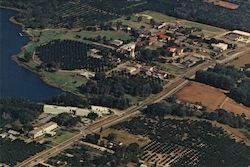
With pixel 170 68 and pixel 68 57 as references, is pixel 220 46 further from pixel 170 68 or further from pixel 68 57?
pixel 68 57

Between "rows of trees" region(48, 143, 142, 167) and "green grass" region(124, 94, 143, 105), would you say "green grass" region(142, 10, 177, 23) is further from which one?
"rows of trees" region(48, 143, 142, 167)

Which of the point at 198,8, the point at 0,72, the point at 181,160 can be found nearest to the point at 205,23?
the point at 198,8

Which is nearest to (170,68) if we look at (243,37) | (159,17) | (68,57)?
(68,57)

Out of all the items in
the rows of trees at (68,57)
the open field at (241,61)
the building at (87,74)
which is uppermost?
the rows of trees at (68,57)

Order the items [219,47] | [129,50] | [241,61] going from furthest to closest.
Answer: [219,47]
[241,61]
[129,50]

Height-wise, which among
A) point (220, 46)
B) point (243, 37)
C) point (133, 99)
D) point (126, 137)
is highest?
point (220, 46)

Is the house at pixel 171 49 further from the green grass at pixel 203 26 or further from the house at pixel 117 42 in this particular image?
the green grass at pixel 203 26

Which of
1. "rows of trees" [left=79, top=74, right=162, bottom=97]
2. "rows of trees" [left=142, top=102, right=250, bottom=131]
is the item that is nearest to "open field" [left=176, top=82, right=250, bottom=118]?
"rows of trees" [left=142, top=102, right=250, bottom=131]

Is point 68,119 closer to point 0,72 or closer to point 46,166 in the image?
point 46,166

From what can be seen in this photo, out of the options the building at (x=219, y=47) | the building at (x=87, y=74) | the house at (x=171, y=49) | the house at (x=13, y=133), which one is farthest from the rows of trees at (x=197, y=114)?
the building at (x=219, y=47)
